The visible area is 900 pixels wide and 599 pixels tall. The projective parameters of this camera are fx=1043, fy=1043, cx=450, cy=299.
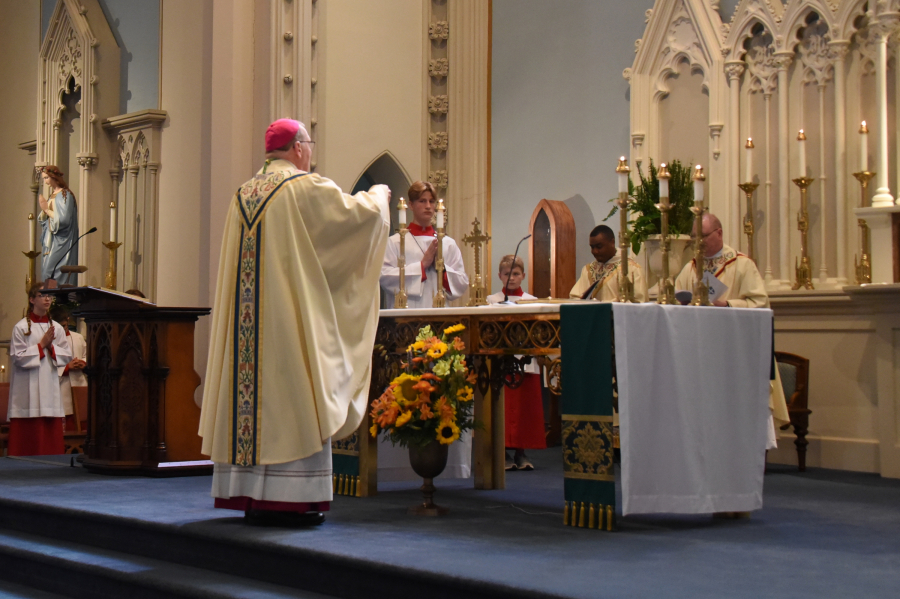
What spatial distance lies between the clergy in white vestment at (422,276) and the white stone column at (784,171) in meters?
2.47

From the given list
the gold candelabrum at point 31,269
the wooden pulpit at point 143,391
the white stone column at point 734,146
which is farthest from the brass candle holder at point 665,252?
the gold candelabrum at point 31,269

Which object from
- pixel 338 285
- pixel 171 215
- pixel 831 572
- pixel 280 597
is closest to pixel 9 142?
pixel 171 215

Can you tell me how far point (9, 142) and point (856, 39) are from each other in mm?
10379

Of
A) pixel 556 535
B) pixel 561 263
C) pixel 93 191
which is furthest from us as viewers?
pixel 93 191

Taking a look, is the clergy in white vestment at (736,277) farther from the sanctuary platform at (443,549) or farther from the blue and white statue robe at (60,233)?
the blue and white statue robe at (60,233)

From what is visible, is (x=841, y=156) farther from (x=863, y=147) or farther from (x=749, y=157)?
(x=749, y=157)

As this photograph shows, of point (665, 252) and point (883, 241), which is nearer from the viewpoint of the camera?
point (665, 252)

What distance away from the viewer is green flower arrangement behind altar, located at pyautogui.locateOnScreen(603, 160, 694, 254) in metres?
7.48

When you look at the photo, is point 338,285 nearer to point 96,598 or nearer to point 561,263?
point 96,598

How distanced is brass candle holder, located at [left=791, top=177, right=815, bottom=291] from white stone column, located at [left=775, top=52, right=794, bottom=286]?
0.14 meters

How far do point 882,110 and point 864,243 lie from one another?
88cm

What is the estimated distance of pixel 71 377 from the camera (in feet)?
33.5

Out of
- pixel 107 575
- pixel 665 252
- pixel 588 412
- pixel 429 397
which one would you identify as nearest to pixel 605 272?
pixel 665 252

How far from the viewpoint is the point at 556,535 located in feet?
14.3
